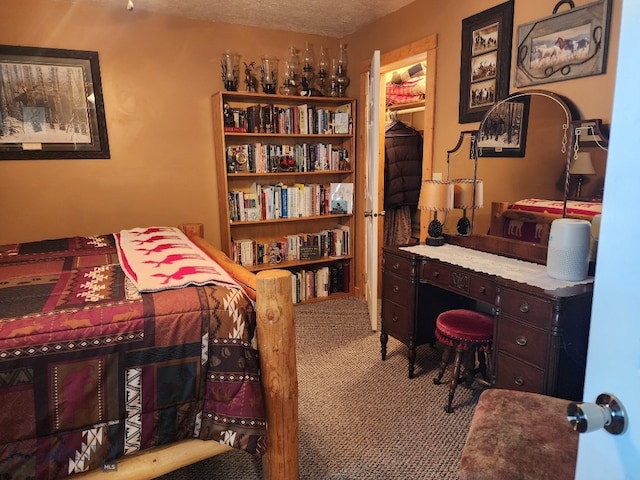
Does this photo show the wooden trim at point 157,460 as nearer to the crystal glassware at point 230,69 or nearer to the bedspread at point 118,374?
the bedspread at point 118,374

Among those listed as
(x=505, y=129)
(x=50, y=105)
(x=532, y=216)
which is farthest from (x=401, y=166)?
(x=50, y=105)

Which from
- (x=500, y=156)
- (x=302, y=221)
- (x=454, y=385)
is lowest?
(x=454, y=385)

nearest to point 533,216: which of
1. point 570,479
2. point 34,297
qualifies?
point 570,479

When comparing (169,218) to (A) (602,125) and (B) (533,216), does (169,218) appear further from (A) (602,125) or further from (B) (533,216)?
(A) (602,125)

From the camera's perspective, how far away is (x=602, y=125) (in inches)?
74.4

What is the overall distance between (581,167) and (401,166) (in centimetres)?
220

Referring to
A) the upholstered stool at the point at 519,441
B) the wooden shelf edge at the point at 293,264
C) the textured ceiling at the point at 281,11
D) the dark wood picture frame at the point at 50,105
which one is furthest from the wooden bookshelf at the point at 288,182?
the upholstered stool at the point at 519,441

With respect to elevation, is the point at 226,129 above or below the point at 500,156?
above

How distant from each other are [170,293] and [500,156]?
196 centimetres

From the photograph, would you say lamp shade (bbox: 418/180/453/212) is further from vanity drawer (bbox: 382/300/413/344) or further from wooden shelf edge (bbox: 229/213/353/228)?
wooden shelf edge (bbox: 229/213/353/228)

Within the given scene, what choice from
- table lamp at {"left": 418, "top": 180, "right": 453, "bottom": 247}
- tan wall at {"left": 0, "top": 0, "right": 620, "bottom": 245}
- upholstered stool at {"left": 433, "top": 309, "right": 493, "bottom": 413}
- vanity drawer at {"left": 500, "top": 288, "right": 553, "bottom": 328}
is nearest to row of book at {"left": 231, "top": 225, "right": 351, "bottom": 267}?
tan wall at {"left": 0, "top": 0, "right": 620, "bottom": 245}

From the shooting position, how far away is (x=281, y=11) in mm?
3152

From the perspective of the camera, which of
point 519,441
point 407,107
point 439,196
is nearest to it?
point 519,441

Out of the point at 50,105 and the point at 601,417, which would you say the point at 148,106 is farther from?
the point at 601,417
